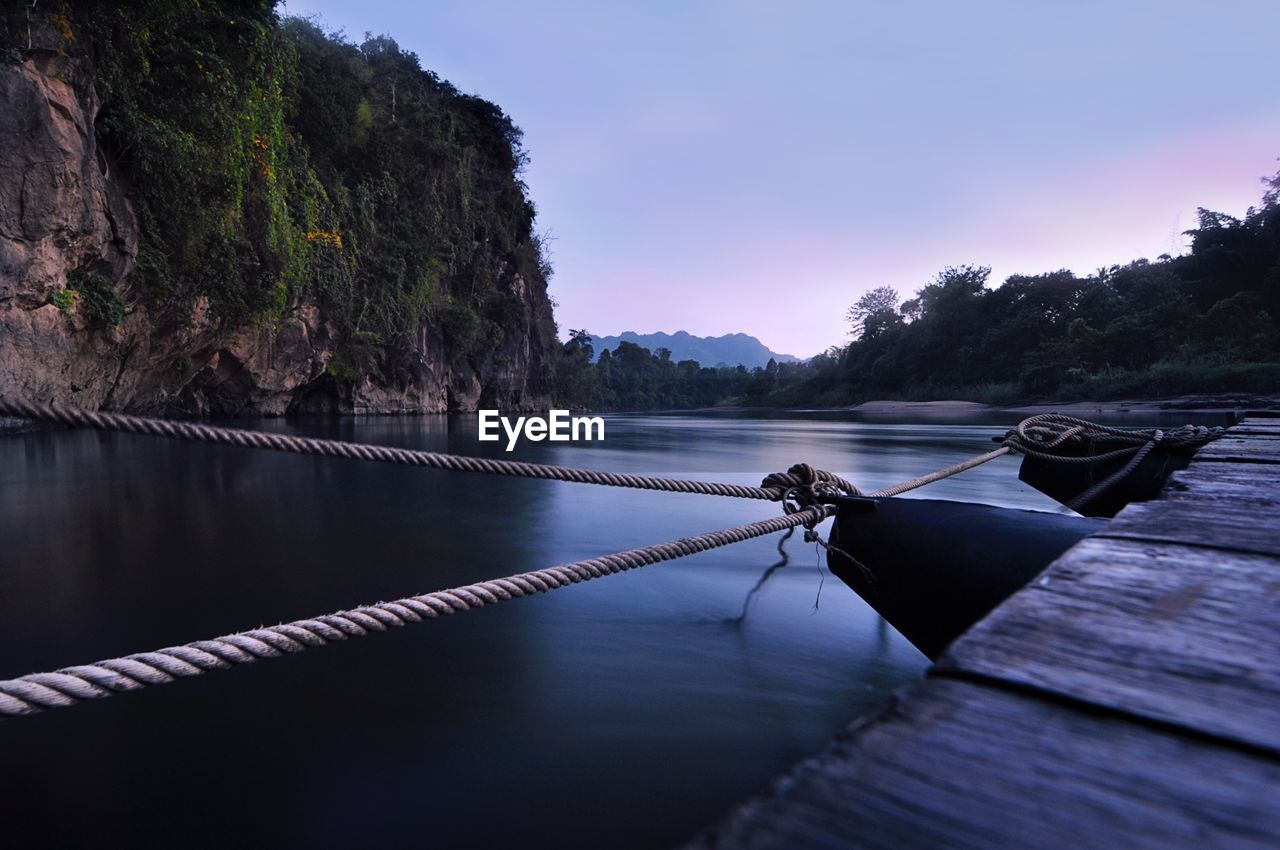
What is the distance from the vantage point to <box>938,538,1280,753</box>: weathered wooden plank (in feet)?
1.66

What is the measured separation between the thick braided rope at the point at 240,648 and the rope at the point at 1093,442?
294 centimetres

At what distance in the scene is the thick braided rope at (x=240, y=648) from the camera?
908mm

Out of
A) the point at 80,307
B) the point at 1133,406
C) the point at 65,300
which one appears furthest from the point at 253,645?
the point at 1133,406

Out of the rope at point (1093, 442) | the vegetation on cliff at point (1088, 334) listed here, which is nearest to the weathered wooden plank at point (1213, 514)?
the rope at point (1093, 442)

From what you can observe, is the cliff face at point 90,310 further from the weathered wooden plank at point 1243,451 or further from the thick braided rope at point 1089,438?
the weathered wooden plank at point 1243,451

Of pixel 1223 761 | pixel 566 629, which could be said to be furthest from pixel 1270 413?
pixel 1223 761

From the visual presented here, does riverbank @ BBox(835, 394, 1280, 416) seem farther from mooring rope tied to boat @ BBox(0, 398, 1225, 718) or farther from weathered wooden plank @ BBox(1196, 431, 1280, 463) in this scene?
mooring rope tied to boat @ BBox(0, 398, 1225, 718)

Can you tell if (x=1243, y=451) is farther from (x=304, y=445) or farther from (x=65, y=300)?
(x=65, y=300)

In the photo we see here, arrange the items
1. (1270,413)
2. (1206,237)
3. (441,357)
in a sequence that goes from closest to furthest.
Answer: (1270,413) → (441,357) → (1206,237)

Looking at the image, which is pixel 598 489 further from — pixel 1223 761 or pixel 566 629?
pixel 1223 761

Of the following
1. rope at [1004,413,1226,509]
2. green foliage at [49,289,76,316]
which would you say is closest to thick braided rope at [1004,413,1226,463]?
rope at [1004,413,1226,509]

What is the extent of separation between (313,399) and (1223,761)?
26.6 metres

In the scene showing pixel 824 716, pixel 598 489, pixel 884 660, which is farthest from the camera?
pixel 598 489

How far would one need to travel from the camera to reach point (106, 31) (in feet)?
31.6
